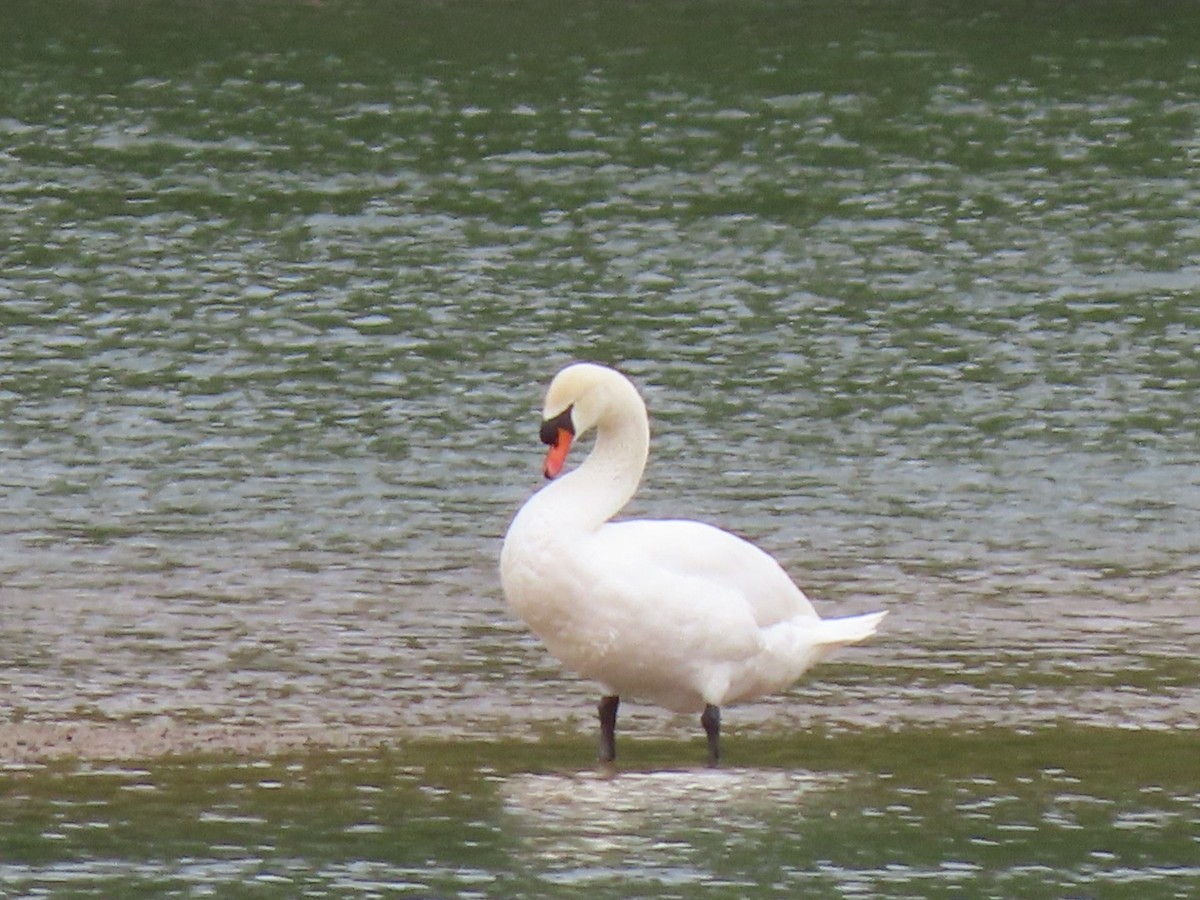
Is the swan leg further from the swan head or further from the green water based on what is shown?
the swan head

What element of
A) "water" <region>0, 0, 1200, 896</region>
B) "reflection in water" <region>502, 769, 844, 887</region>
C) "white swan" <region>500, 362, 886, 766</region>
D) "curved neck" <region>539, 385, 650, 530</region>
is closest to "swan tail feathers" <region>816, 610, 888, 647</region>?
"white swan" <region>500, 362, 886, 766</region>

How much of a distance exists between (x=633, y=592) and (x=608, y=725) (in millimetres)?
694

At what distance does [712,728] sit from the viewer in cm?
1285

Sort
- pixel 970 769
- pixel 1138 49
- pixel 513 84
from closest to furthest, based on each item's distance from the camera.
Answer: pixel 970 769
pixel 513 84
pixel 1138 49

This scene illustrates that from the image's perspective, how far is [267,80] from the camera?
39.4 meters

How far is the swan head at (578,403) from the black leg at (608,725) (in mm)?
1090

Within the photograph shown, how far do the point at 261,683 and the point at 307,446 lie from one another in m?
6.74

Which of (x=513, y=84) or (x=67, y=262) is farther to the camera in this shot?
(x=513, y=84)

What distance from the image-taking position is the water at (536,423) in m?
11.8

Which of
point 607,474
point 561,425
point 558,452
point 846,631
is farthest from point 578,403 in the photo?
point 846,631

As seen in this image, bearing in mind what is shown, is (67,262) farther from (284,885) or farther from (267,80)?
(284,885)

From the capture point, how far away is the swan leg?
12.8 meters

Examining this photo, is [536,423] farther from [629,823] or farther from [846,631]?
[629,823]

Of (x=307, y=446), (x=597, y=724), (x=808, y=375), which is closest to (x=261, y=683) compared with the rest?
(x=597, y=724)
